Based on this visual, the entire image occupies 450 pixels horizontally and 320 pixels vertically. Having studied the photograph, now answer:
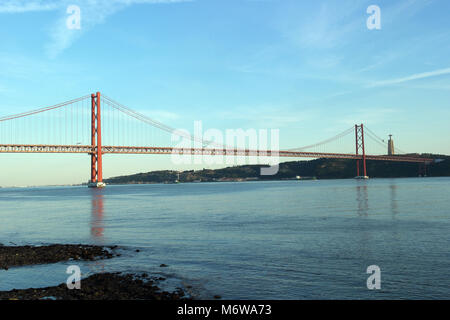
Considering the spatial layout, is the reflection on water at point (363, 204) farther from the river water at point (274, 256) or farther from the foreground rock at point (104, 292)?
the foreground rock at point (104, 292)

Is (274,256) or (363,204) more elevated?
(274,256)

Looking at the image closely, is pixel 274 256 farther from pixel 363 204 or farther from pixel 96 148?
pixel 96 148

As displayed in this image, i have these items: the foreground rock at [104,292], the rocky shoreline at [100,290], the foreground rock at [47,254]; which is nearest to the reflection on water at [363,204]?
the foreground rock at [47,254]

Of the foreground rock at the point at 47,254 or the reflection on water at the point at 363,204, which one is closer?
the foreground rock at the point at 47,254

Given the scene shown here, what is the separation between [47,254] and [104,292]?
22.5 ft

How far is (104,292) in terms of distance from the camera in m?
10.4

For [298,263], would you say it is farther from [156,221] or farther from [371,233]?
[156,221]

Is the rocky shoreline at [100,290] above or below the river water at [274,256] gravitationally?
above

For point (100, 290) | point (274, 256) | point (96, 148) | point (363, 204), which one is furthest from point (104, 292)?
point (96, 148)

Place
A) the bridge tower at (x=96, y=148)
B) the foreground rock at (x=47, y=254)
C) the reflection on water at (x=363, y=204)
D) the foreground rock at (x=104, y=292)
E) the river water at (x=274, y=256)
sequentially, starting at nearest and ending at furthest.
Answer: the foreground rock at (x=104, y=292) → the river water at (x=274, y=256) → the foreground rock at (x=47, y=254) → the reflection on water at (x=363, y=204) → the bridge tower at (x=96, y=148)

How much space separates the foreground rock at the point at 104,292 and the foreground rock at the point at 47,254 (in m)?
3.99

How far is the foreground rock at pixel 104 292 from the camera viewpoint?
393 inches
